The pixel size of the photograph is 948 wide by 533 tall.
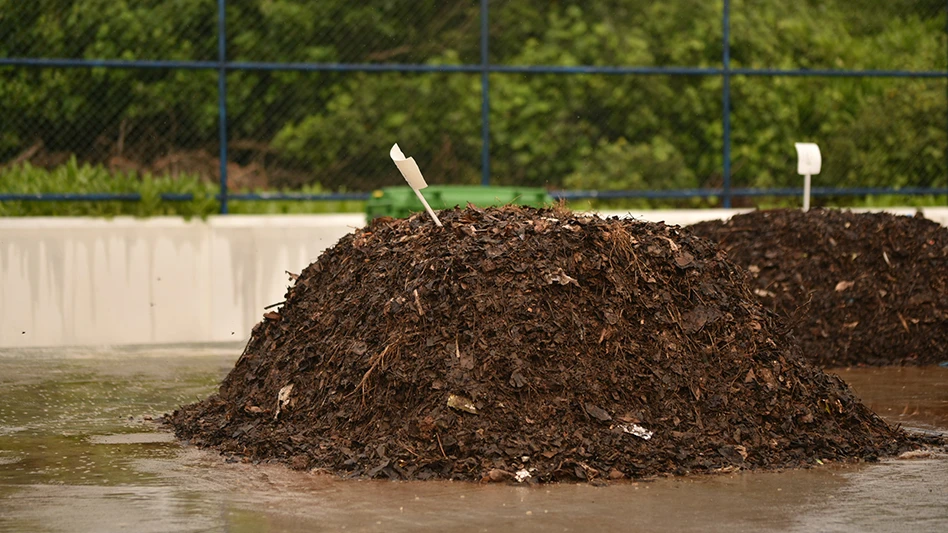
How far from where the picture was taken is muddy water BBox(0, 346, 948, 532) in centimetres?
597

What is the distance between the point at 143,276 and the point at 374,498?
23.0 ft

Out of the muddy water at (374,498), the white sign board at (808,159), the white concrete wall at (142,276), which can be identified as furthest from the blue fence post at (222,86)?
the muddy water at (374,498)

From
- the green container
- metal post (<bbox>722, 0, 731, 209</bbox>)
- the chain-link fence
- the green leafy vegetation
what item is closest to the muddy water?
the green container

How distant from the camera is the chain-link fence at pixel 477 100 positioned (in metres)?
17.5

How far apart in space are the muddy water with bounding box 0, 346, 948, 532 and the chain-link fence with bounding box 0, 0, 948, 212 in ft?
29.8

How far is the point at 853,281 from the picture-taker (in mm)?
11570

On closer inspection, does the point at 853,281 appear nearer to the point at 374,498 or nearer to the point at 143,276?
the point at 143,276

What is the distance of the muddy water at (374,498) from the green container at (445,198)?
492cm

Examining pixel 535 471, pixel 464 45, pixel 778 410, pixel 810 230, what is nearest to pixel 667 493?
pixel 535 471

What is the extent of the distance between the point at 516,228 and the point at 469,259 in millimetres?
371

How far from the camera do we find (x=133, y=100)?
17359mm

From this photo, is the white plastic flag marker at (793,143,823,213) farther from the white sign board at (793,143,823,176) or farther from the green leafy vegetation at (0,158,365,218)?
the green leafy vegetation at (0,158,365,218)

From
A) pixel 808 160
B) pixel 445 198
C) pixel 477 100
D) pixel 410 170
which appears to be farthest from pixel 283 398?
pixel 477 100

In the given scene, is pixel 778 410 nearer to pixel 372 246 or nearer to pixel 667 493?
pixel 667 493
